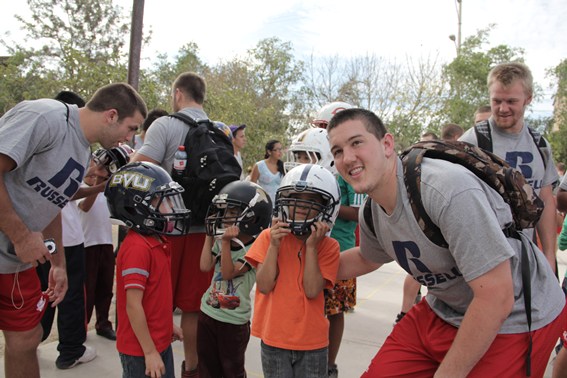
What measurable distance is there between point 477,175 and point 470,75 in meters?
19.9

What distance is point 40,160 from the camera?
108 inches

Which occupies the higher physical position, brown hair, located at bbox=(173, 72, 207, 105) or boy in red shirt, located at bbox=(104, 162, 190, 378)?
brown hair, located at bbox=(173, 72, 207, 105)

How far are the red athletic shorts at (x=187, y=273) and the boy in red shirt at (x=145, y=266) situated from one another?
2.65ft

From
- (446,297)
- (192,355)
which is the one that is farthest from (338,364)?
(446,297)

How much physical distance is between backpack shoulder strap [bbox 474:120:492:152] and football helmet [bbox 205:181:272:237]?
63.4 inches

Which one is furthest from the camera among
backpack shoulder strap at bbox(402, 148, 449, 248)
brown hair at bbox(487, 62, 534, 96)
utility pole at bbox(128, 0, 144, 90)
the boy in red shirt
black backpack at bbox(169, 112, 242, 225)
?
utility pole at bbox(128, 0, 144, 90)

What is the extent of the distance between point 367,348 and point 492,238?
9.60 ft

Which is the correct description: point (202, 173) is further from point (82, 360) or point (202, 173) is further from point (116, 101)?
point (82, 360)

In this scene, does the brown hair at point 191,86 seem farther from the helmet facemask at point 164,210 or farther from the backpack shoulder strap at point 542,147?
the backpack shoulder strap at point 542,147

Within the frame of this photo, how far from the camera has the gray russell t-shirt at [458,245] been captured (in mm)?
1830

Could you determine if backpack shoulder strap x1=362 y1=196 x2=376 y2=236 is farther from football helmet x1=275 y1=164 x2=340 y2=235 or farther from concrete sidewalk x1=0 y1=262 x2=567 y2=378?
concrete sidewalk x1=0 y1=262 x2=567 y2=378

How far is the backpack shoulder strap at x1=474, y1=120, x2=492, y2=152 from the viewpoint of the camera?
3.38 meters

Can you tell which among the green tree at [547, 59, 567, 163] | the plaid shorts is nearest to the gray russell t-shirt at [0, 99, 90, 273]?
the plaid shorts

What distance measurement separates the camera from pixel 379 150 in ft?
7.30
